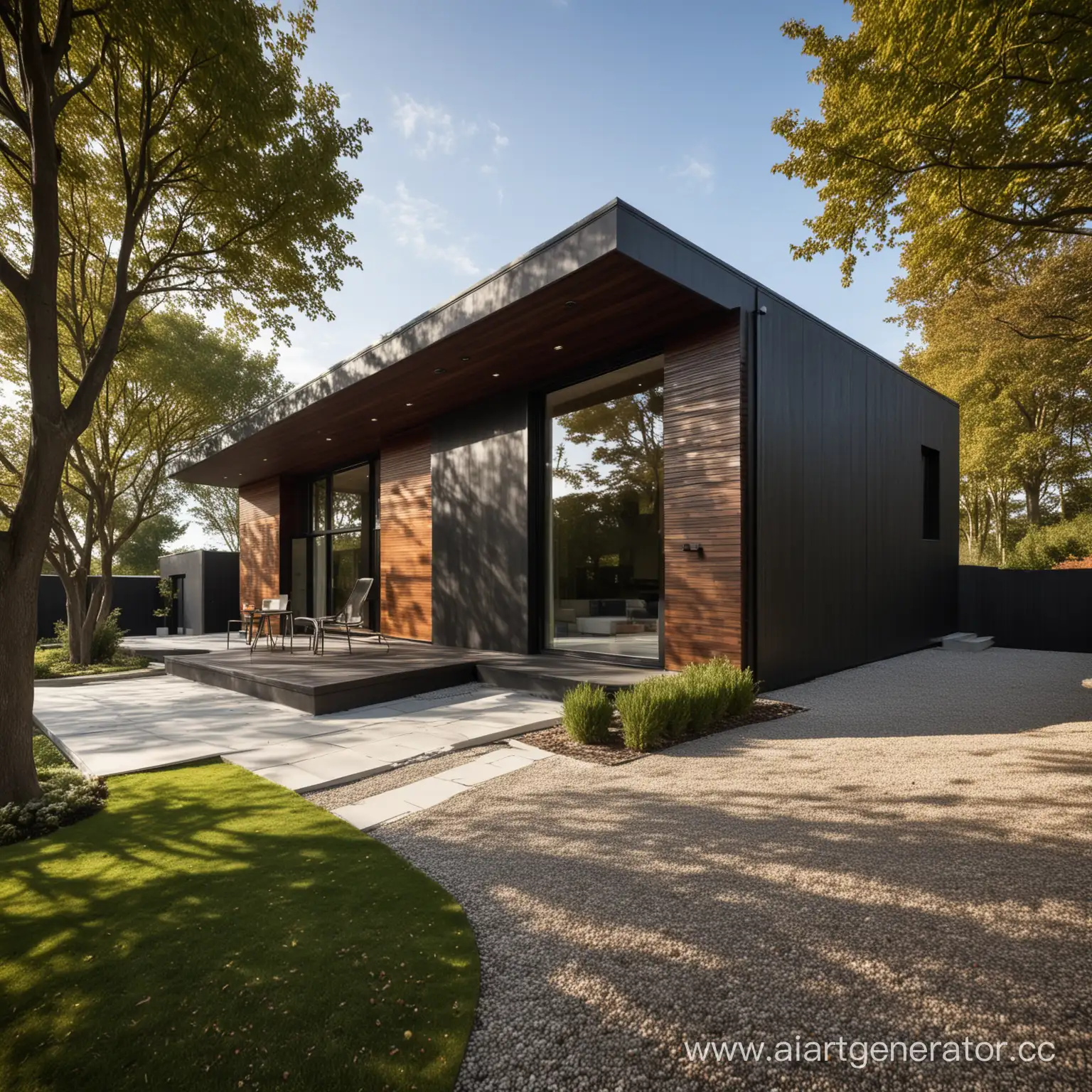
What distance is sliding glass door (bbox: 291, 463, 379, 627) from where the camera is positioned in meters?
11.8

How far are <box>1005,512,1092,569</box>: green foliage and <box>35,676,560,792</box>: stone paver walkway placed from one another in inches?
516

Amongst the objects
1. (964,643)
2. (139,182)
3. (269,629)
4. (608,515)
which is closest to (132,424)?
(269,629)

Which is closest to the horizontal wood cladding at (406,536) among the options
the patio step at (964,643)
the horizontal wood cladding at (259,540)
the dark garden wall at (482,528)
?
the dark garden wall at (482,528)

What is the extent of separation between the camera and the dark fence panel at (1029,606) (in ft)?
32.9

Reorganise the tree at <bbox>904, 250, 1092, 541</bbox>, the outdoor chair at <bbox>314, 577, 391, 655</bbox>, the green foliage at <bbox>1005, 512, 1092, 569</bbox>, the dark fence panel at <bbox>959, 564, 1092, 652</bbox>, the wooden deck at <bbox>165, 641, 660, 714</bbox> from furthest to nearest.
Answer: the tree at <bbox>904, 250, 1092, 541</bbox> < the green foliage at <bbox>1005, 512, 1092, 569</bbox> < the dark fence panel at <bbox>959, 564, 1092, 652</bbox> < the outdoor chair at <bbox>314, 577, 391, 655</bbox> < the wooden deck at <bbox>165, 641, 660, 714</bbox>

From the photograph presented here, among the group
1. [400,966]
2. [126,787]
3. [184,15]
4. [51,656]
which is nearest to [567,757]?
[400,966]

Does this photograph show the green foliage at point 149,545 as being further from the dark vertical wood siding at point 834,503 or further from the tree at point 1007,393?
the tree at point 1007,393

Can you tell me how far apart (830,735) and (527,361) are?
5.03 m

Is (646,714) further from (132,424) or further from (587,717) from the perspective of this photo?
(132,424)

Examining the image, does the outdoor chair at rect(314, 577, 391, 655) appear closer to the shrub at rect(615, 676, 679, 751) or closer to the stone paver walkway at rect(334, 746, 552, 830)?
the stone paver walkway at rect(334, 746, 552, 830)

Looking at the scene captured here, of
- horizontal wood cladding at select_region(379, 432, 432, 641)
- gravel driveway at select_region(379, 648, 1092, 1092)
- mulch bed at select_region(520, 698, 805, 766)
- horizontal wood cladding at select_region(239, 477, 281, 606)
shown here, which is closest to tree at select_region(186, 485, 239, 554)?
horizontal wood cladding at select_region(239, 477, 281, 606)

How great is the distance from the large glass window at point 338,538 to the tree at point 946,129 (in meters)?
8.77

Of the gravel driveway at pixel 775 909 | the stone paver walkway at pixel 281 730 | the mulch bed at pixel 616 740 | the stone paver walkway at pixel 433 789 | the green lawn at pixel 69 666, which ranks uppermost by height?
the gravel driveway at pixel 775 909

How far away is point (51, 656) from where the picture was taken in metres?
10.6
